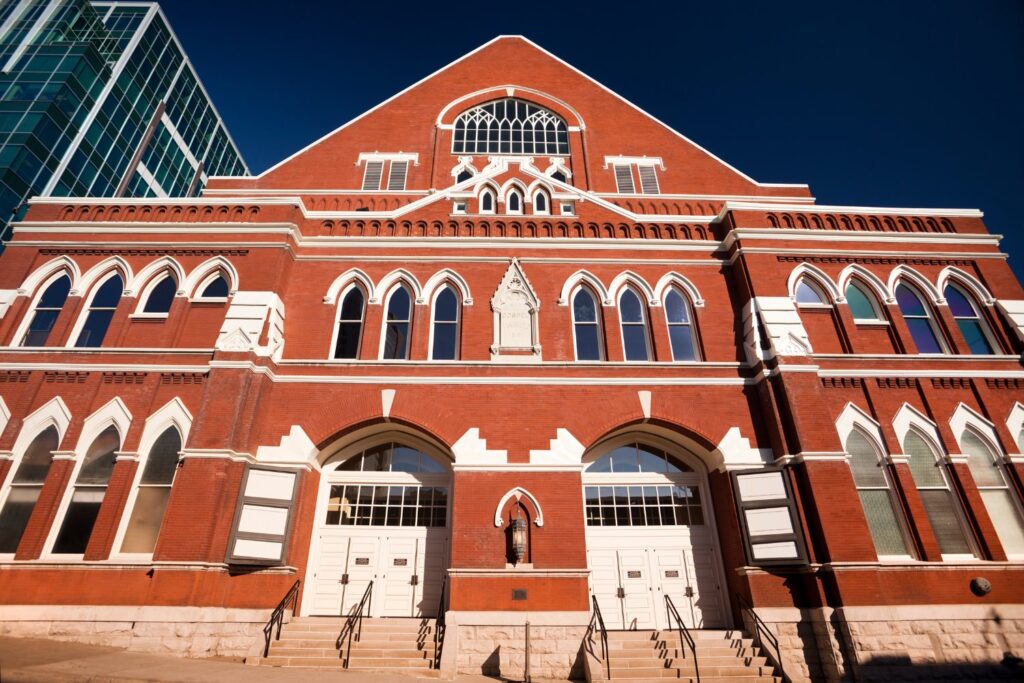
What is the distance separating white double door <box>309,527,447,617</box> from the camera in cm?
1222

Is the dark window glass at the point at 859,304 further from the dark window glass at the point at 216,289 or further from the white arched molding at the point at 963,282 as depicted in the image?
the dark window glass at the point at 216,289

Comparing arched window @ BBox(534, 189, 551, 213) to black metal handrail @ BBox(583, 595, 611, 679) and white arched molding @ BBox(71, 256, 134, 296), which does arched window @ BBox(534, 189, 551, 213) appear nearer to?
black metal handrail @ BBox(583, 595, 611, 679)

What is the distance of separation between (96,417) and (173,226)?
546cm

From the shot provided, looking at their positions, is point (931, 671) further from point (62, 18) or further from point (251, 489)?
point (62, 18)

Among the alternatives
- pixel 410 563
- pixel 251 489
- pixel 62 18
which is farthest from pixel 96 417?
pixel 62 18

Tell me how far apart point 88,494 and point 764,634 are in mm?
14724

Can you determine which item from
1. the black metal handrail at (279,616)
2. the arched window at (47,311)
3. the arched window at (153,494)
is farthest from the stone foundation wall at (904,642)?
the arched window at (47,311)

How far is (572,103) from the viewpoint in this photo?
72.5 ft

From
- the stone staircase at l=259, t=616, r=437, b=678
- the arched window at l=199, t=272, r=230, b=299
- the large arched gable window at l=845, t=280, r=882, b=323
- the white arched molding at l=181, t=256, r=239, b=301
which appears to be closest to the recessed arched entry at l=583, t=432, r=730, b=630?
the stone staircase at l=259, t=616, r=437, b=678

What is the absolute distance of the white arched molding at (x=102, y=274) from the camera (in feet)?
46.1

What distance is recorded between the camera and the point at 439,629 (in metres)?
11.0

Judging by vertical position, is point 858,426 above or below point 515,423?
below

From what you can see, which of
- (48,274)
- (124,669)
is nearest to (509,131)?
(48,274)

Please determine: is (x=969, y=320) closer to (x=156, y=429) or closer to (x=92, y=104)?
(x=156, y=429)
